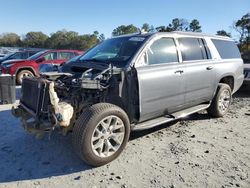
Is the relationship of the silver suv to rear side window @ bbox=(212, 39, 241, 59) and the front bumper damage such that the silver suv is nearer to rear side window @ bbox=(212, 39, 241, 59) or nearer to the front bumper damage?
the front bumper damage

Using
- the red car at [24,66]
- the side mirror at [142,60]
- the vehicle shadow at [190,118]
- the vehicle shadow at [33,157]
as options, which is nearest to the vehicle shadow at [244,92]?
the vehicle shadow at [190,118]

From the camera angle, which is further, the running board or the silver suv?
the running board

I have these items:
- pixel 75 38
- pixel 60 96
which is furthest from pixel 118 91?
pixel 75 38

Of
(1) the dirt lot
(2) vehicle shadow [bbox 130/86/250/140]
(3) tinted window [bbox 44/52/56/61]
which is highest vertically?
(3) tinted window [bbox 44/52/56/61]

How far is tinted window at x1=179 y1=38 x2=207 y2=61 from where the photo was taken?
204 inches

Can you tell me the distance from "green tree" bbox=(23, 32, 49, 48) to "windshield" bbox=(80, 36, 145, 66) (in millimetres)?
45966

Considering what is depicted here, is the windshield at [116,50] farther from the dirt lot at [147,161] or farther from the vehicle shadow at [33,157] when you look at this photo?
the vehicle shadow at [33,157]

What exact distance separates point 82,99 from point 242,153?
8.67 feet

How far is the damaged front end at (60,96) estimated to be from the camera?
383 centimetres

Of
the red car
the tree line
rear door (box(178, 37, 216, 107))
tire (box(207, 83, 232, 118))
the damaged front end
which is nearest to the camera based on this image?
the damaged front end

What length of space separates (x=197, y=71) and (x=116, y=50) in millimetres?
1624

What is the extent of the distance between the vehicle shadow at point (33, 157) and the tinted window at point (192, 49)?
8.77 feet

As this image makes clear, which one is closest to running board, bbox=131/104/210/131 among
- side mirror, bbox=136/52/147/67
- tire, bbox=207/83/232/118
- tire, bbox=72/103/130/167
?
tire, bbox=72/103/130/167

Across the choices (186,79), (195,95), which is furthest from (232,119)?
(186,79)
